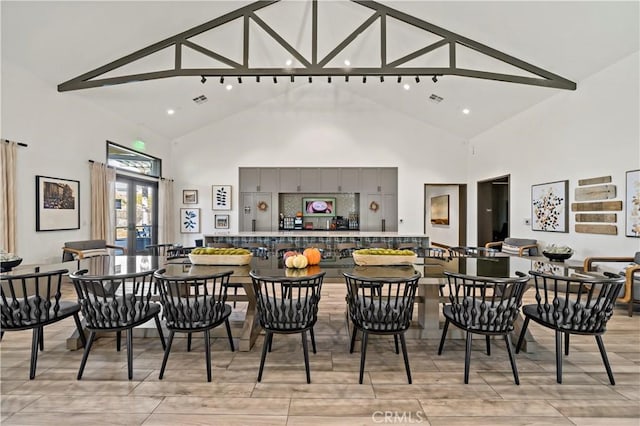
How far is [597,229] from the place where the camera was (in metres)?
4.42

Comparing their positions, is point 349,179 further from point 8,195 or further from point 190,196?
point 8,195

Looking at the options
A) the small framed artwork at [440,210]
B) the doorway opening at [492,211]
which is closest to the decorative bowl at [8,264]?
the doorway opening at [492,211]

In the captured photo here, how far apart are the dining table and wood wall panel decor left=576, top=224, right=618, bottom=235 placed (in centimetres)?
203

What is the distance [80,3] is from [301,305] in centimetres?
429

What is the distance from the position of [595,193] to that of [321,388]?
15.4 feet

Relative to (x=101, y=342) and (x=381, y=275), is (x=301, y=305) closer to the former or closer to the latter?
(x=381, y=275)

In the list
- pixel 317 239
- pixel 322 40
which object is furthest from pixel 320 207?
pixel 322 40

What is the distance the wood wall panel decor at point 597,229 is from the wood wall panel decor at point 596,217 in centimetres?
8

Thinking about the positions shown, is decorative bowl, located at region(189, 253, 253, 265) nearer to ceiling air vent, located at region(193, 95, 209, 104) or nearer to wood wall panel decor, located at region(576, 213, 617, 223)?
wood wall panel decor, located at region(576, 213, 617, 223)

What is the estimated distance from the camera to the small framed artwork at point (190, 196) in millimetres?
8297

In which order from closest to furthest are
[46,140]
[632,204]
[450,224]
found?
1. [632,204]
2. [46,140]
3. [450,224]

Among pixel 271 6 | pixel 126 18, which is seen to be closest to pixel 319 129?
pixel 271 6

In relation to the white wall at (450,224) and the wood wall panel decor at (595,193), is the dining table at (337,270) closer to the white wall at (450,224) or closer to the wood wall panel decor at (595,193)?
the wood wall panel decor at (595,193)

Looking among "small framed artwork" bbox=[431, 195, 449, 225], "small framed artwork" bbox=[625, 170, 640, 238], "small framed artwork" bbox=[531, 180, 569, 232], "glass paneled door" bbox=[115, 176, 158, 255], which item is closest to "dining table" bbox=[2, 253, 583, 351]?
"small framed artwork" bbox=[625, 170, 640, 238]
